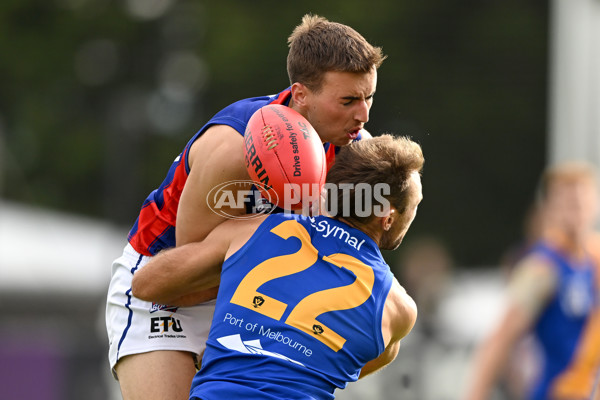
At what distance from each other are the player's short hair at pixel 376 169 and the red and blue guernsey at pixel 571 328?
3688mm

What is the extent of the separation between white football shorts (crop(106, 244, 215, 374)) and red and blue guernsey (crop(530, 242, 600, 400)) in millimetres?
3441

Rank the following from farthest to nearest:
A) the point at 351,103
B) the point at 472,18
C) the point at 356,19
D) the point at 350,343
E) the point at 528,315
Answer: the point at 472,18
the point at 356,19
the point at 528,315
the point at 351,103
the point at 350,343

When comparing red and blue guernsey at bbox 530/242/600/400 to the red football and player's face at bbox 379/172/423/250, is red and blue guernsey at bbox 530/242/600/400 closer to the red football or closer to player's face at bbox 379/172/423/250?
player's face at bbox 379/172/423/250

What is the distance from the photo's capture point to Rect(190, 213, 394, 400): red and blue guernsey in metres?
3.58

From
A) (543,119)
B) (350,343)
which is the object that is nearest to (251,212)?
(350,343)

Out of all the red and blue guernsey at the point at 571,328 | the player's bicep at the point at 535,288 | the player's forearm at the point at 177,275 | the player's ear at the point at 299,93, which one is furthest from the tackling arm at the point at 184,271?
the red and blue guernsey at the point at 571,328

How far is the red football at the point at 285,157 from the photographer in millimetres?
3746

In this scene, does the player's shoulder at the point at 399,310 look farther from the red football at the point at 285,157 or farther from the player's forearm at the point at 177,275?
the player's forearm at the point at 177,275

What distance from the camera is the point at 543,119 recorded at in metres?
21.0

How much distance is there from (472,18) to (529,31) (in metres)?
1.22

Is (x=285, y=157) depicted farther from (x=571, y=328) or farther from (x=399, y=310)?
(x=571, y=328)

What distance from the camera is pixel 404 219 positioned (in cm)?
393

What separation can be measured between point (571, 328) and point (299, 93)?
3.97 meters

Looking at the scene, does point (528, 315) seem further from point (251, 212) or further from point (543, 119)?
point (543, 119)
